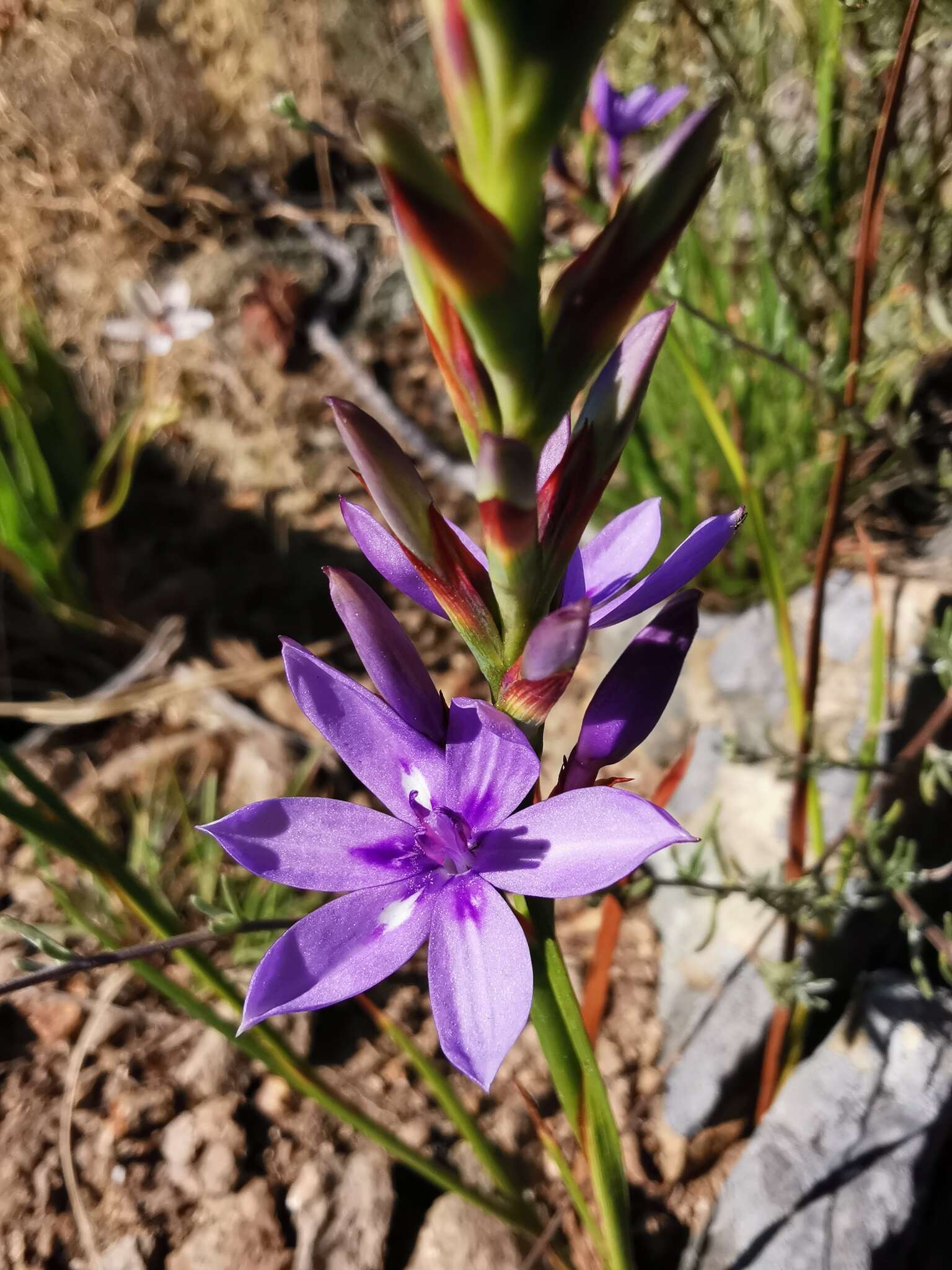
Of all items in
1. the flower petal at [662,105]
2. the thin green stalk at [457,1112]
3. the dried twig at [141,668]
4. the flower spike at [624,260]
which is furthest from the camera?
the dried twig at [141,668]

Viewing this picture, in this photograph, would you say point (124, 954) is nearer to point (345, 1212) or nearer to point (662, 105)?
point (345, 1212)

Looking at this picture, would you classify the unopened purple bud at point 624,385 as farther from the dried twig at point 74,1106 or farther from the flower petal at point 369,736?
the dried twig at point 74,1106

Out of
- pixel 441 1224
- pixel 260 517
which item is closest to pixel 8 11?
pixel 260 517

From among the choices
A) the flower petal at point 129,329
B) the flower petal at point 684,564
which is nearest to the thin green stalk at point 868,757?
the flower petal at point 684,564

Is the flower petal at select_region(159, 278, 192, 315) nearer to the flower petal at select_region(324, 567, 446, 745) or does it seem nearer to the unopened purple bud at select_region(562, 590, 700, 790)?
the flower petal at select_region(324, 567, 446, 745)

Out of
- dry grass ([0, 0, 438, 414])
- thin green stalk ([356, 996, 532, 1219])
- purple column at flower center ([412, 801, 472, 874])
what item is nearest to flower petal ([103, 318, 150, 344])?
dry grass ([0, 0, 438, 414])
